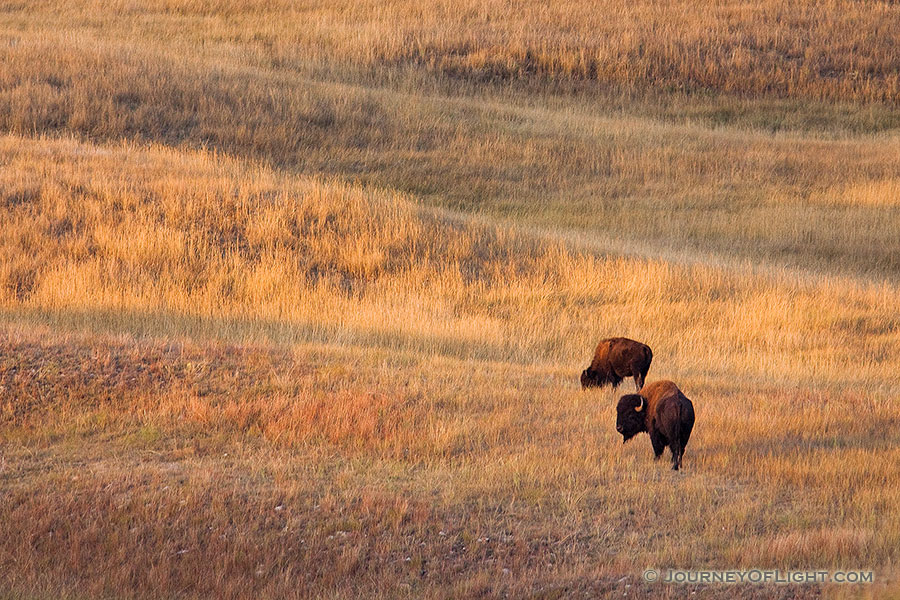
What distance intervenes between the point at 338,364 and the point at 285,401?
1.43 m

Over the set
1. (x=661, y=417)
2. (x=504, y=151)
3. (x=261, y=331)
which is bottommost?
(x=504, y=151)

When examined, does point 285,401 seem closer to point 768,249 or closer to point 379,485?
point 379,485

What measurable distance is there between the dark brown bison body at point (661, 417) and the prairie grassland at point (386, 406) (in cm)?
27

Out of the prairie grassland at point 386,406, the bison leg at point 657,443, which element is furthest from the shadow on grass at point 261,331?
the bison leg at point 657,443

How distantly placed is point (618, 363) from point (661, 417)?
2337mm

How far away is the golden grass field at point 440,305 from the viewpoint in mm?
6789

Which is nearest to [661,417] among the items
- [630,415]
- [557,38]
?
[630,415]

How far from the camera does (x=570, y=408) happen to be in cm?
966

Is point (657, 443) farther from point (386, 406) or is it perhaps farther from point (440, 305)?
point (440, 305)

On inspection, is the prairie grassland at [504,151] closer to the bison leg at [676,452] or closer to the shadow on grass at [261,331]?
the shadow on grass at [261,331]

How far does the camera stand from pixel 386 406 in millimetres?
9531

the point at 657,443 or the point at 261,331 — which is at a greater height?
the point at 657,443

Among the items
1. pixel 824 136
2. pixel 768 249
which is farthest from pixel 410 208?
pixel 824 136

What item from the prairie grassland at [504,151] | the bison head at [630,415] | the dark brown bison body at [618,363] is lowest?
the prairie grassland at [504,151]
